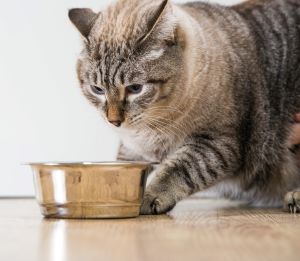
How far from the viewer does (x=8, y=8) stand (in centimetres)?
266

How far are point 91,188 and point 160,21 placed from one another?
0.51 m

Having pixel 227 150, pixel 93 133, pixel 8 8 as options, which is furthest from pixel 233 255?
pixel 8 8

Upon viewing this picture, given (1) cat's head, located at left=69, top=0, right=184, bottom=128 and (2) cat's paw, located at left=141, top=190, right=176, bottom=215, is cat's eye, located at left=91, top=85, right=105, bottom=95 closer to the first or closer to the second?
(1) cat's head, located at left=69, top=0, right=184, bottom=128

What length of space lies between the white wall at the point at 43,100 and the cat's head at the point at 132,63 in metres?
0.74

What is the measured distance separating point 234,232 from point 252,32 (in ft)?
3.25

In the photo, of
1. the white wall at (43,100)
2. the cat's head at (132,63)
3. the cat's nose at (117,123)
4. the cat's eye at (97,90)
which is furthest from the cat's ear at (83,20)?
the white wall at (43,100)

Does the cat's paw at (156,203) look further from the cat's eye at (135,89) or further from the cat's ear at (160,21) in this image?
the cat's ear at (160,21)

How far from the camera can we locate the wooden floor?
1.06 meters

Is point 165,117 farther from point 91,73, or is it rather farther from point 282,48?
point 282,48

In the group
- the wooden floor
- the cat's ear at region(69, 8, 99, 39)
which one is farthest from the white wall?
the wooden floor

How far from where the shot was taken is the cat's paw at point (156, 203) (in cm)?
178

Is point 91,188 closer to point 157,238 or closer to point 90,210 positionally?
point 90,210

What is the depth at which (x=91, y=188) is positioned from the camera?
A: 1591mm

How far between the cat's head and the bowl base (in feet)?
0.97
